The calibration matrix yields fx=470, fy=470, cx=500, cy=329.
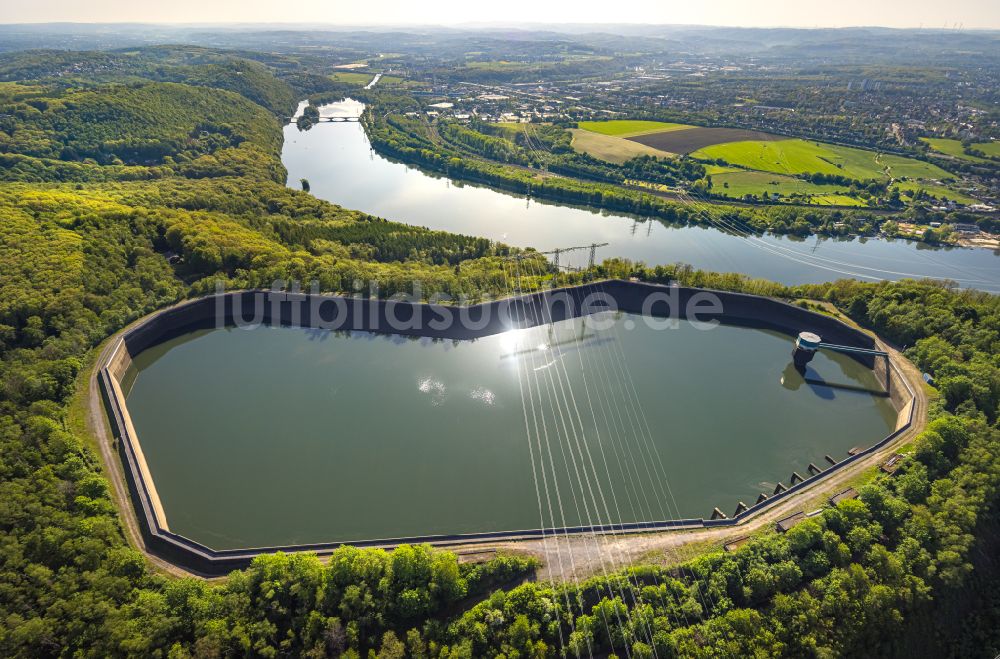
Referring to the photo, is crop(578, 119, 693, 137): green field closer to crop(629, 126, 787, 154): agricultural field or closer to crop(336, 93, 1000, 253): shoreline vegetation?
crop(629, 126, 787, 154): agricultural field

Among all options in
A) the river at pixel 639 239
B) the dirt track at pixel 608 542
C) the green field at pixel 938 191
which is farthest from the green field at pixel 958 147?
the dirt track at pixel 608 542

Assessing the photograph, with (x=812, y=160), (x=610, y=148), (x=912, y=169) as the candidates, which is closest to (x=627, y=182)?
(x=610, y=148)

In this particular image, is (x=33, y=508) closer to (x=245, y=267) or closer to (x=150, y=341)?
(x=150, y=341)

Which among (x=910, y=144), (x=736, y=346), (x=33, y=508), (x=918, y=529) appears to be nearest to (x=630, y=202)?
(x=736, y=346)

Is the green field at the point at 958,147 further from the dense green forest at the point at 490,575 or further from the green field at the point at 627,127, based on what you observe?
the dense green forest at the point at 490,575

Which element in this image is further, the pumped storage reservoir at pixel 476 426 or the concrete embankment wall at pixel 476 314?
the concrete embankment wall at pixel 476 314

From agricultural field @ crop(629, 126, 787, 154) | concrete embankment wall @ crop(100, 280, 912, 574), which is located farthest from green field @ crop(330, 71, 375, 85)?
concrete embankment wall @ crop(100, 280, 912, 574)

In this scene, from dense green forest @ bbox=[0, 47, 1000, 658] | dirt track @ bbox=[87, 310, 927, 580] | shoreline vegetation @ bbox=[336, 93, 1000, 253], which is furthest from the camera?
shoreline vegetation @ bbox=[336, 93, 1000, 253]
